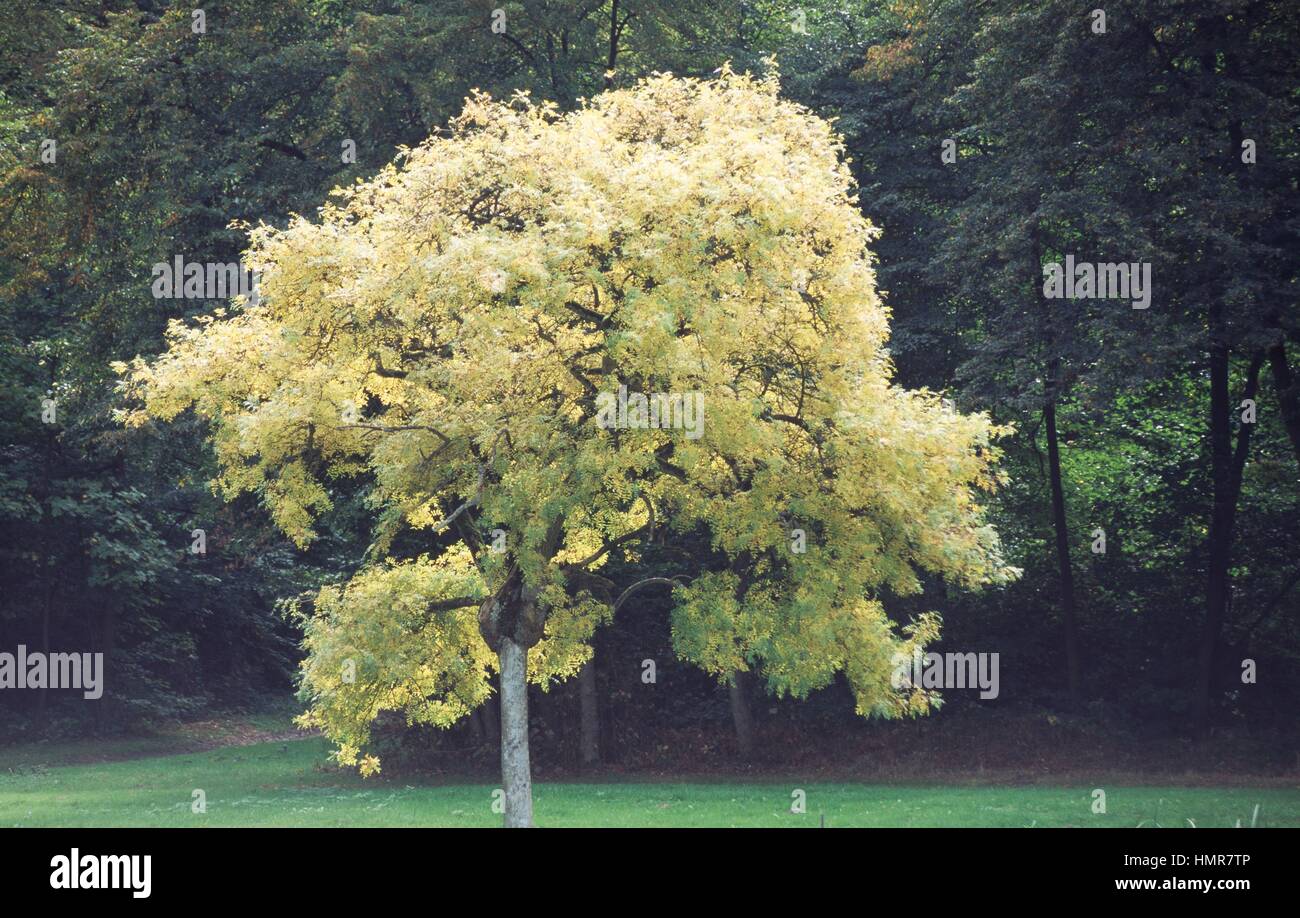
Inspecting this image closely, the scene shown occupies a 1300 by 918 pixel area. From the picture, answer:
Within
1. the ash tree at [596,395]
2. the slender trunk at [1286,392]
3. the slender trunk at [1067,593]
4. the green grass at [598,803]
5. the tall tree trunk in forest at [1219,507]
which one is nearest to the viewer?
the ash tree at [596,395]

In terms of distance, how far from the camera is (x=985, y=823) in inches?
751

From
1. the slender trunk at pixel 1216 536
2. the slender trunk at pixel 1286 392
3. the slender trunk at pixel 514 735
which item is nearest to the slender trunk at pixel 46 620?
the slender trunk at pixel 514 735

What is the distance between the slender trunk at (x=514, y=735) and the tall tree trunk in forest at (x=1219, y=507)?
15.6m

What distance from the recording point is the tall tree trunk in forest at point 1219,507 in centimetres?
2627

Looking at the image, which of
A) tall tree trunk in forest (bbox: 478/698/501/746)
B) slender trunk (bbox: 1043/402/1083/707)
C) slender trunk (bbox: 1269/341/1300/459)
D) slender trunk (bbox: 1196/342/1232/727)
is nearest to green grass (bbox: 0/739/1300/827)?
tall tree trunk in forest (bbox: 478/698/501/746)

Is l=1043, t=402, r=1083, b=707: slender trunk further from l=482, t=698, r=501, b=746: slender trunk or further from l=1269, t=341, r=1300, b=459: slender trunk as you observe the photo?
l=482, t=698, r=501, b=746: slender trunk

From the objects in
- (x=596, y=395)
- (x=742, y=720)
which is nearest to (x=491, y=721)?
(x=742, y=720)

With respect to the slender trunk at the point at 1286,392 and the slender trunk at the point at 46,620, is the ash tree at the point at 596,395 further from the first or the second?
the slender trunk at the point at 46,620

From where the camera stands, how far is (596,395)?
15.3m

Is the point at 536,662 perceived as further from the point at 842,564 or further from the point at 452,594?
the point at 842,564

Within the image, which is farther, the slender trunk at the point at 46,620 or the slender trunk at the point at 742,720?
the slender trunk at the point at 46,620

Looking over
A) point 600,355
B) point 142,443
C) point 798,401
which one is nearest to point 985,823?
point 798,401

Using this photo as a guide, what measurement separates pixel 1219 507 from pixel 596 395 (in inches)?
641

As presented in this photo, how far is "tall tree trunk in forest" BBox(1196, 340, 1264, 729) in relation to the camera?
86.2 ft
